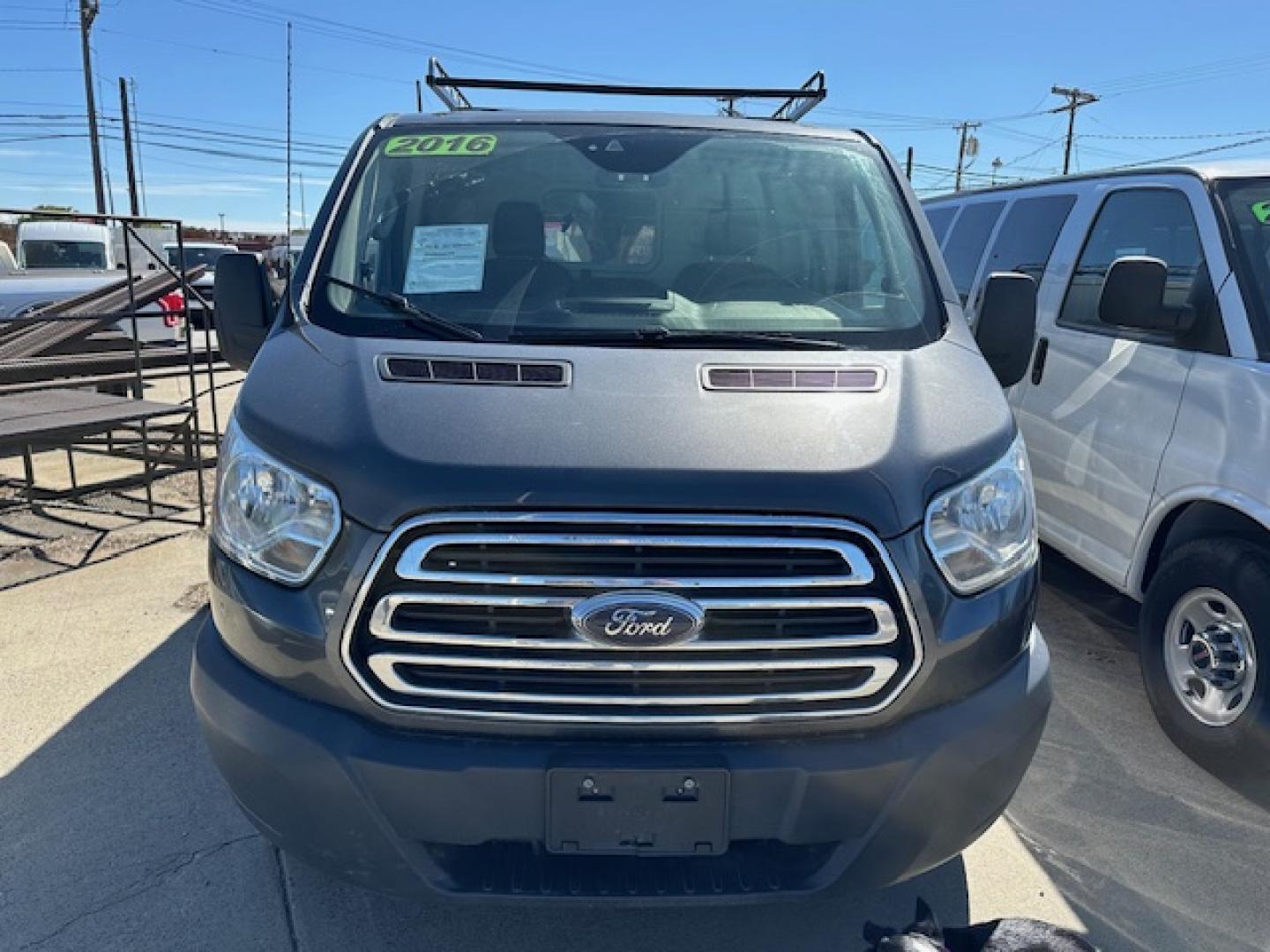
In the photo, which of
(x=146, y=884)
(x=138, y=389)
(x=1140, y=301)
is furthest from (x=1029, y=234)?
(x=138, y=389)

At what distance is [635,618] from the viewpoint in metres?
1.88

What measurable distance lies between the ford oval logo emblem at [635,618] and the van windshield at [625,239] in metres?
0.88

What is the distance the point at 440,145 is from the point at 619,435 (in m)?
1.66

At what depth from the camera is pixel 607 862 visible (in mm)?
2021

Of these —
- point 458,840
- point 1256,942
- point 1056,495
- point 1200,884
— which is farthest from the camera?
point 1056,495

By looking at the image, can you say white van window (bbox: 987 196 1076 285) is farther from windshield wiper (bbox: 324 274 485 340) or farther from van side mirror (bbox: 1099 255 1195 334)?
windshield wiper (bbox: 324 274 485 340)

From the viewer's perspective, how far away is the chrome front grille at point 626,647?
1881 millimetres

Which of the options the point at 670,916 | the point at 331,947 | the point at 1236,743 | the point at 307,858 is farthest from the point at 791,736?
the point at 1236,743

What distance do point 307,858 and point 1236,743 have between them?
2.91m

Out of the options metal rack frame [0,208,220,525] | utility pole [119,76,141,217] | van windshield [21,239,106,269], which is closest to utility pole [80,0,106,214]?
utility pole [119,76,141,217]

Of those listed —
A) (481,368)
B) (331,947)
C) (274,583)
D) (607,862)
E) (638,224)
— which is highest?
(638,224)

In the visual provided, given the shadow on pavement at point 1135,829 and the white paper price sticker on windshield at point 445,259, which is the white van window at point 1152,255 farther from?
the white paper price sticker on windshield at point 445,259

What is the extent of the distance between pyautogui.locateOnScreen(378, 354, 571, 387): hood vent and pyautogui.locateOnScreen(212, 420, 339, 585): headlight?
1.15 ft

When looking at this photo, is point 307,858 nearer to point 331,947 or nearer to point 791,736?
point 331,947
